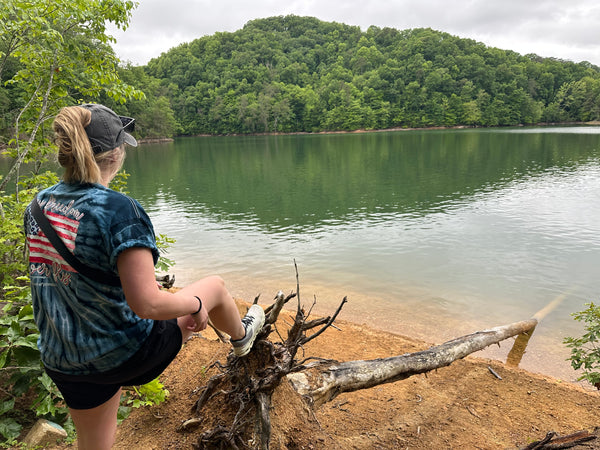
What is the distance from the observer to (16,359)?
2889 millimetres

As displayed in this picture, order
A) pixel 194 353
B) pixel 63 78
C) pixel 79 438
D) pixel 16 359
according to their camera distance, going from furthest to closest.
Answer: pixel 63 78, pixel 194 353, pixel 16 359, pixel 79 438

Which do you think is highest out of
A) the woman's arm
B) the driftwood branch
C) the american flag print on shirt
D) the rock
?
the american flag print on shirt

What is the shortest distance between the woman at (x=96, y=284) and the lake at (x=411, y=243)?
20.2 ft

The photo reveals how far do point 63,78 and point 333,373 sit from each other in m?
4.91

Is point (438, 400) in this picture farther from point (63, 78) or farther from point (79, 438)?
point (63, 78)

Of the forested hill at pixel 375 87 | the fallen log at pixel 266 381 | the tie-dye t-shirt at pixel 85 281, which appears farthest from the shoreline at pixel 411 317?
the forested hill at pixel 375 87

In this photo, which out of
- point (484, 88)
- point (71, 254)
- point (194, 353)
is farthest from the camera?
point (484, 88)

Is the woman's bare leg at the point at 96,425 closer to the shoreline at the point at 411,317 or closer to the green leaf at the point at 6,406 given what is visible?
the green leaf at the point at 6,406

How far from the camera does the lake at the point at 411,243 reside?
816cm

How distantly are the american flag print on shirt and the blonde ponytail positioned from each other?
0.17 meters

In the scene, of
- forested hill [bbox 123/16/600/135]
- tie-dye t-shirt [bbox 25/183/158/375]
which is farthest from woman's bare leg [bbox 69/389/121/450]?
forested hill [bbox 123/16/600/135]

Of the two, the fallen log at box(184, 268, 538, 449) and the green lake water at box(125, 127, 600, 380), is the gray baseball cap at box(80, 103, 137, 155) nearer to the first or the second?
the fallen log at box(184, 268, 538, 449)

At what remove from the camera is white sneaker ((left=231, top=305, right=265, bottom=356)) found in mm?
2322

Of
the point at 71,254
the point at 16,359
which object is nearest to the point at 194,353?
the point at 16,359
